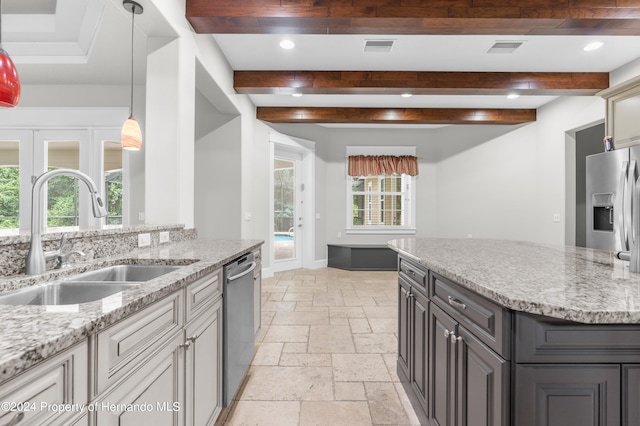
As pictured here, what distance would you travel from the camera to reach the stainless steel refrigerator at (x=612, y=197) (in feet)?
9.96

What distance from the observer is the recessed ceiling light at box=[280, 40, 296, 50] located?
10.8ft

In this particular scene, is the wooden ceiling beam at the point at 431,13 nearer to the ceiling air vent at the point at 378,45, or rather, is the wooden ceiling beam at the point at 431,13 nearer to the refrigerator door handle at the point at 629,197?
the ceiling air vent at the point at 378,45

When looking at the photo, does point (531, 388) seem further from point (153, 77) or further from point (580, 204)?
point (580, 204)

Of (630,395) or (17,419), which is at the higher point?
(17,419)

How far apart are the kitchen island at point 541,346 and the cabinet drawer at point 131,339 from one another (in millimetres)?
→ 1065

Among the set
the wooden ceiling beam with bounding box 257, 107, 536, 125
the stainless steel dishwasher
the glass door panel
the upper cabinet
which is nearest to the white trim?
the glass door panel

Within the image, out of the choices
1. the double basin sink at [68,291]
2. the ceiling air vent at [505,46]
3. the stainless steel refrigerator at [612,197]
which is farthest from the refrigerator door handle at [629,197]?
the double basin sink at [68,291]

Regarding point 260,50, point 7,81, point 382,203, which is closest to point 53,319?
point 7,81

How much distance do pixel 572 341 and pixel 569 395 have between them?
0.15 meters

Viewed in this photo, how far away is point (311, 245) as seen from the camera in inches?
245

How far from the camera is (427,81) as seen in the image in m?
4.01

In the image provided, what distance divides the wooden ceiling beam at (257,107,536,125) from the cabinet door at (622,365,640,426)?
4.90m

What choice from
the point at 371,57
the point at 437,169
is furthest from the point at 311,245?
the point at 371,57

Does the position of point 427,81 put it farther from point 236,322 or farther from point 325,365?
point 236,322
